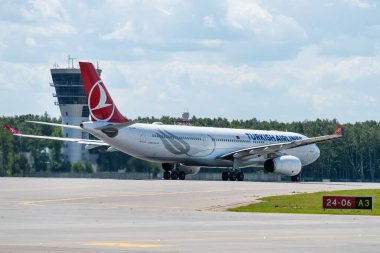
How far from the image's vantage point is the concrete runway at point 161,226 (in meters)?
26.8

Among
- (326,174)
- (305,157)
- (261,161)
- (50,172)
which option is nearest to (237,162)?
(261,161)

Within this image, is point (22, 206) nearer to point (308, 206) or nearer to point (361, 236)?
point (308, 206)

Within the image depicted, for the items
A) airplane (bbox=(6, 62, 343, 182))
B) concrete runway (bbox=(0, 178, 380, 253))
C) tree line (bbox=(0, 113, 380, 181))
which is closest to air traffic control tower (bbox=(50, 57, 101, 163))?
tree line (bbox=(0, 113, 380, 181))

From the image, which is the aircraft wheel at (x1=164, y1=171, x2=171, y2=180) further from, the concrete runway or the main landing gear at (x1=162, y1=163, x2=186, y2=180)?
the concrete runway

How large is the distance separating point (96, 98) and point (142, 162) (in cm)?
2512

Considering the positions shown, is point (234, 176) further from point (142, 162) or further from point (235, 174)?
point (142, 162)

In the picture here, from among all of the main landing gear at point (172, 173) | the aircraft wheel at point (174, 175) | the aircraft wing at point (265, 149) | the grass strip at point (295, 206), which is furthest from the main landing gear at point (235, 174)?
the grass strip at point (295, 206)

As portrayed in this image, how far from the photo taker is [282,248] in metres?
26.6

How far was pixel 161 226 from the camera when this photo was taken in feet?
113

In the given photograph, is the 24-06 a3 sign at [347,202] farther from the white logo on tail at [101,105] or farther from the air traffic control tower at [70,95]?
the air traffic control tower at [70,95]

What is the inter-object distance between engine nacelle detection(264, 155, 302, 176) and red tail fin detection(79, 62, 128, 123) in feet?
54.8

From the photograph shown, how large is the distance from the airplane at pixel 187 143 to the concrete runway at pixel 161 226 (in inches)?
1012

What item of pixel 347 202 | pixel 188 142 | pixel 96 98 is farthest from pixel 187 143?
pixel 347 202

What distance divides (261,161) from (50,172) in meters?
39.4
